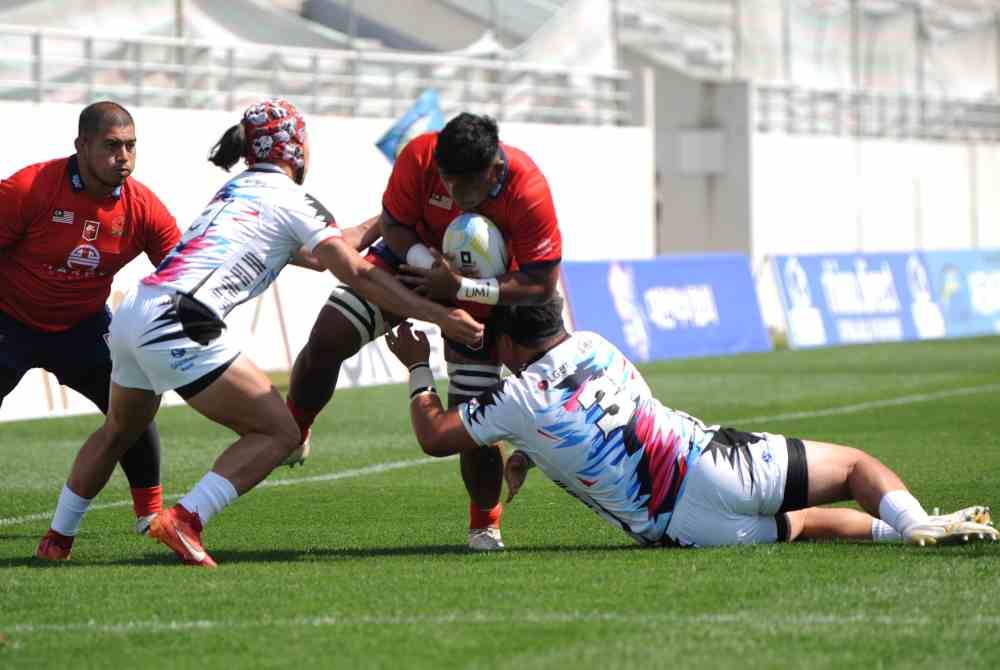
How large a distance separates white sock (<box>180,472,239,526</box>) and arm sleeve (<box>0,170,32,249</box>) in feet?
6.12

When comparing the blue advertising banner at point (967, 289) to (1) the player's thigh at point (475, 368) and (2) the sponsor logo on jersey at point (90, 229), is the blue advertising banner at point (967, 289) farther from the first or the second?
(2) the sponsor logo on jersey at point (90, 229)

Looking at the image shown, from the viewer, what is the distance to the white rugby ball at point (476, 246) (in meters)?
8.34

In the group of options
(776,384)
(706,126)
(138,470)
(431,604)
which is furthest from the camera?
(706,126)

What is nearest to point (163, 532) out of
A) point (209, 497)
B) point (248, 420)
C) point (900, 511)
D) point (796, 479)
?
point (209, 497)

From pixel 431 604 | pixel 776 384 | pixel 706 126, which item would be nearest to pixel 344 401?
pixel 776 384

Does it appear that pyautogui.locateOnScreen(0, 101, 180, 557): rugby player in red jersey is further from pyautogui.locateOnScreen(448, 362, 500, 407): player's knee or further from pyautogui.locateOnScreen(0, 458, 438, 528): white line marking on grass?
pyautogui.locateOnScreen(448, 362, 500, 407): player's knee

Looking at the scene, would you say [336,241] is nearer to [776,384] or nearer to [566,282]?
[776,384]

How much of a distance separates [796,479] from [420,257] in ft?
6.17

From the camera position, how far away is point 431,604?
7109 millimetres

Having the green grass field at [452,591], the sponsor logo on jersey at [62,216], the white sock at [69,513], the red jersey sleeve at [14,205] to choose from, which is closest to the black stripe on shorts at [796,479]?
the green grass field at [452,591]

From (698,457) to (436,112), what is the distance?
15.9 metres

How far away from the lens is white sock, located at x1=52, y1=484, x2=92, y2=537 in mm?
8711

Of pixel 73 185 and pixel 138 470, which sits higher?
pixel 73 185

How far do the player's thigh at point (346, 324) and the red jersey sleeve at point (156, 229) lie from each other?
32.4 inches
